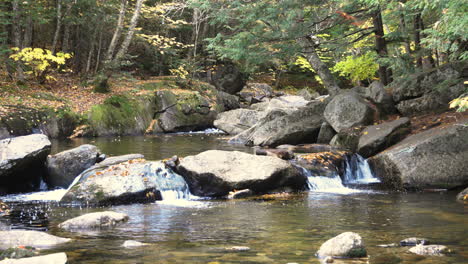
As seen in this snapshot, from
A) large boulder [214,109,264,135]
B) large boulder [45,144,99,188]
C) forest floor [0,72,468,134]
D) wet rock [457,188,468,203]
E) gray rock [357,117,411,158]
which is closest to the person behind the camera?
wet rock [457,188,468,203]

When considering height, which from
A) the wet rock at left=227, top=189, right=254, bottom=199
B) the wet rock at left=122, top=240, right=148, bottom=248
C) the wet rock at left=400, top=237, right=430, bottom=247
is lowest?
the wet rock at left=400, top=237, right=430, bottom=247

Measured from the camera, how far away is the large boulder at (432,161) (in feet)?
33.0

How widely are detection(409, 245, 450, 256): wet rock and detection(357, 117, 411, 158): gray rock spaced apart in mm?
6995

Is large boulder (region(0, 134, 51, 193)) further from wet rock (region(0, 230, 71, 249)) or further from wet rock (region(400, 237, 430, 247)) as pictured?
wet rock (region(400, 237, 430, 247))

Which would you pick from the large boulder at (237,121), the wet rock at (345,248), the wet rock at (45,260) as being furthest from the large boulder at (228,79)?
the wet rock at (45,260)

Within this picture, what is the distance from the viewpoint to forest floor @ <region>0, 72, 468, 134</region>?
1284 centimetres

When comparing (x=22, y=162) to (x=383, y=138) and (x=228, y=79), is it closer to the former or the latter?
(x=383, y=138)

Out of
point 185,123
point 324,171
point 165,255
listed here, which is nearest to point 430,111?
point 324,171

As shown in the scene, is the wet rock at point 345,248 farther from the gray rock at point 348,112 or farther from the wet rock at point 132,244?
the gray rock at point 348,112

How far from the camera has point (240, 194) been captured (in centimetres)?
966

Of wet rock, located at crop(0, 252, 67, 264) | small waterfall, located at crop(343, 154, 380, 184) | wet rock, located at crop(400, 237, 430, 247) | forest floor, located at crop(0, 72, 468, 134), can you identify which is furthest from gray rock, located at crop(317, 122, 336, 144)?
wet rock, located at crop(0, 252, 67, 264)

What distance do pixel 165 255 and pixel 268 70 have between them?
32493 mm

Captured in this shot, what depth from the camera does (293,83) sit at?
37875 mm

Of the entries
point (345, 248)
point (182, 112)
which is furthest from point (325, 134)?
point (345, 248)
